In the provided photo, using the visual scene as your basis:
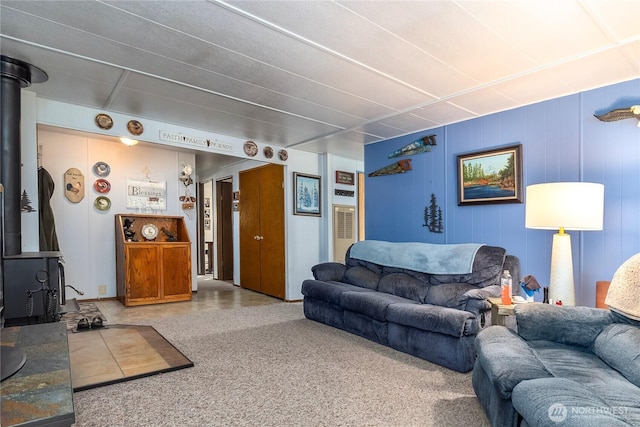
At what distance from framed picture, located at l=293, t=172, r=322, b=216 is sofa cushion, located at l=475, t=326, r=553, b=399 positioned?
360cm

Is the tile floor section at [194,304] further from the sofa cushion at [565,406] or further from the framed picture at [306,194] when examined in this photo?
the sofa cushion at [565,406]

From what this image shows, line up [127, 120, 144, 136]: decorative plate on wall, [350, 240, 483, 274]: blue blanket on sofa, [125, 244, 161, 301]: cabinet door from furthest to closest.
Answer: [125, 244, 161, 301]: cabinet door < [127, 120, 144, 136]: decorative plate on wall < [350, 240, 483, 274]: blue blanket on sofa

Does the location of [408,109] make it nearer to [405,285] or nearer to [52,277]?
[405,285]

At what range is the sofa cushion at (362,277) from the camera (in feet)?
12.9

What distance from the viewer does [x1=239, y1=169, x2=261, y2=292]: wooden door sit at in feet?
19.4

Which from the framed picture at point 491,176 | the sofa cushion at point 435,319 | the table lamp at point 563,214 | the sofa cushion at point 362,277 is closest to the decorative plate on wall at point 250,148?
the sofa cushion at point 362,277

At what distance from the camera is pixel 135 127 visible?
3.85 metres

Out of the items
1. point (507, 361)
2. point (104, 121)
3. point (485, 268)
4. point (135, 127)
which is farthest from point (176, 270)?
point (507, 361)

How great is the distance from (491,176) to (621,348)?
210 cm

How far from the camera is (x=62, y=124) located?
346 centimetres

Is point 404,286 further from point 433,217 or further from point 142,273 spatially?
point 142,273

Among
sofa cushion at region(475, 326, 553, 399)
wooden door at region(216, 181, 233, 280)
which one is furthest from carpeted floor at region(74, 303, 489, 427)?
wooden door at region(216, 181, 233, 280)

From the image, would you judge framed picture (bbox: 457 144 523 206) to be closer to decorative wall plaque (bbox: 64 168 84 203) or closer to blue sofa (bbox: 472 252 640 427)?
blue sofa (bbox: 472 252 640 427)

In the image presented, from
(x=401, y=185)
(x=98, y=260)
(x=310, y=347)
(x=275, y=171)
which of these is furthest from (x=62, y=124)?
(x=401, y=185)
